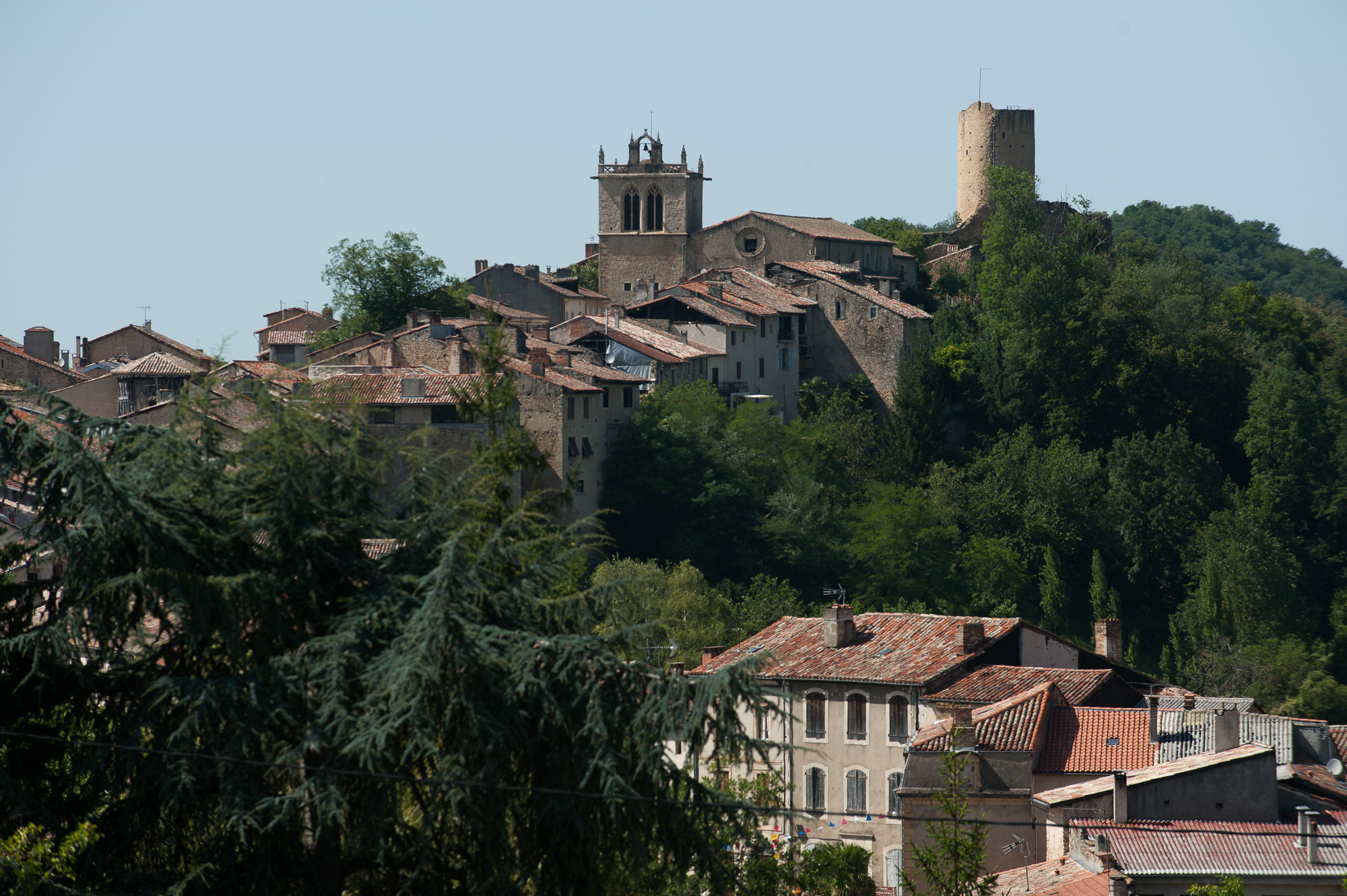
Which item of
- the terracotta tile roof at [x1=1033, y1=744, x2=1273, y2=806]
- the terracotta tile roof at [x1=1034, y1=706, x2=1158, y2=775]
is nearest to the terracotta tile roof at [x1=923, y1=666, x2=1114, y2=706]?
the terracotta tile roof at [x1=1034, y1=706, x2=1158, y2=775]

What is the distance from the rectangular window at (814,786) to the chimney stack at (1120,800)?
41.7 feet

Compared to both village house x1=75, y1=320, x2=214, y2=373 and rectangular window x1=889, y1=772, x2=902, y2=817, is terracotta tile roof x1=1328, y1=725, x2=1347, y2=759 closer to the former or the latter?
rectangular window x1=889, y1=772, x2=902, y2=817

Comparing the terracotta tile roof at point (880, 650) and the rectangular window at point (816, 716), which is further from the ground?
the terracotta tile roof at point (880, 650)

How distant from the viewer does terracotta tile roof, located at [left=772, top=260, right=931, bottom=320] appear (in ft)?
240

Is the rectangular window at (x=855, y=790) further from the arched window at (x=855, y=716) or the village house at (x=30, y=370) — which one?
the village house at (x=30, y=370)

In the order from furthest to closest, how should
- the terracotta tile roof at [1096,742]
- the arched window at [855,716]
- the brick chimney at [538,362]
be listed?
the brick chimney at [538,362]
the arched window at [855,716]
the terracotta tile roof at [1096,742]

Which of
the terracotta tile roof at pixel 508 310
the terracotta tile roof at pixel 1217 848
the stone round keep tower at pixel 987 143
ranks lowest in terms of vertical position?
the terracotta tile roof at pixel 1217 848

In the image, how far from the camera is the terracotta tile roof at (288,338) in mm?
74250

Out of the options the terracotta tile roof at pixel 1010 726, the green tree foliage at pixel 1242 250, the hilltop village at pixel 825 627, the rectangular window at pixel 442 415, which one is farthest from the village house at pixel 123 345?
the green tree foliage at pixel 1242 250

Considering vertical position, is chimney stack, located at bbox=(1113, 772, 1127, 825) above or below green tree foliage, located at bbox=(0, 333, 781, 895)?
below

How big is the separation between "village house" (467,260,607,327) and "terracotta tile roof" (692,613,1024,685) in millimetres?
38990

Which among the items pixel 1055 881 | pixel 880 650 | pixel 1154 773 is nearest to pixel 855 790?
pixel 880 650

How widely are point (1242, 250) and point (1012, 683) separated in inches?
6169

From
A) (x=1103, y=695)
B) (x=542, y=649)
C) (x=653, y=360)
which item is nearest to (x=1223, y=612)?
(x=653, y=360)
